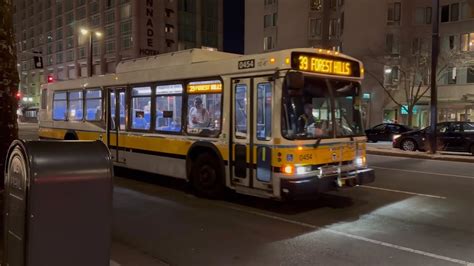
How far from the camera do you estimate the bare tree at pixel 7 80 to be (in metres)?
5.64

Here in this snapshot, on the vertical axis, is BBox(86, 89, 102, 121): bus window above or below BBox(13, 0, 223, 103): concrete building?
below

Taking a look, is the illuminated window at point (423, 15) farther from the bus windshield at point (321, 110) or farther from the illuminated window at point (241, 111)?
the illuminated window at point (241, 111)

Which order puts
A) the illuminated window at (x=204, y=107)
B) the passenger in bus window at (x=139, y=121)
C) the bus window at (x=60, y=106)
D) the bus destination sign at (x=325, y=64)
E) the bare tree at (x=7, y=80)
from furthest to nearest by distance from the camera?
the bus window at (x=60, y=106) → the passenger in bus window at (x=139, y=121) → the illuminated window at (x=204, y=107) → the bus destination sign at (x=325, y=64) → the bare tree at (x=7, y=80)

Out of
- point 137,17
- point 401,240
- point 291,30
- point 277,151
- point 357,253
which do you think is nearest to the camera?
point 357,253

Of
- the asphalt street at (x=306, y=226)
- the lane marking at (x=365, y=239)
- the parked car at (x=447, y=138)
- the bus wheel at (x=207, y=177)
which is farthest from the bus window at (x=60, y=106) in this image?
the parked car at (x=447, y=138)

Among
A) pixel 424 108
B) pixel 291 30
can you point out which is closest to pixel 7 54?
pixel 424 108

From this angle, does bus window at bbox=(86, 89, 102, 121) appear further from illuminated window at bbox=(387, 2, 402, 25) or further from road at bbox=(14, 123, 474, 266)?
illuminated window at bbox=(387, 2, 402, 25)

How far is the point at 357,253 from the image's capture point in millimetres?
6184

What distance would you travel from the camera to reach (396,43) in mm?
42469

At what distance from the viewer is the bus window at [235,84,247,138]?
8.88 meters

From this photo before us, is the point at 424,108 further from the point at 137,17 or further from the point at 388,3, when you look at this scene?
the point at 137,17

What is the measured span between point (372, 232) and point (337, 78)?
10.2ft

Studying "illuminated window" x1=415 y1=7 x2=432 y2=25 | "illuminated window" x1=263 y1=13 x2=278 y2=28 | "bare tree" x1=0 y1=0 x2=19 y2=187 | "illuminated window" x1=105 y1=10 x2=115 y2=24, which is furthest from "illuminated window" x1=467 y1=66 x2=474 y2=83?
"illuminated window" x1=105 y1=10 x2=115 y2=24

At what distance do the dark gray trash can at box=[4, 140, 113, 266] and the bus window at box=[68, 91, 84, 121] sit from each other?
10.4 m
